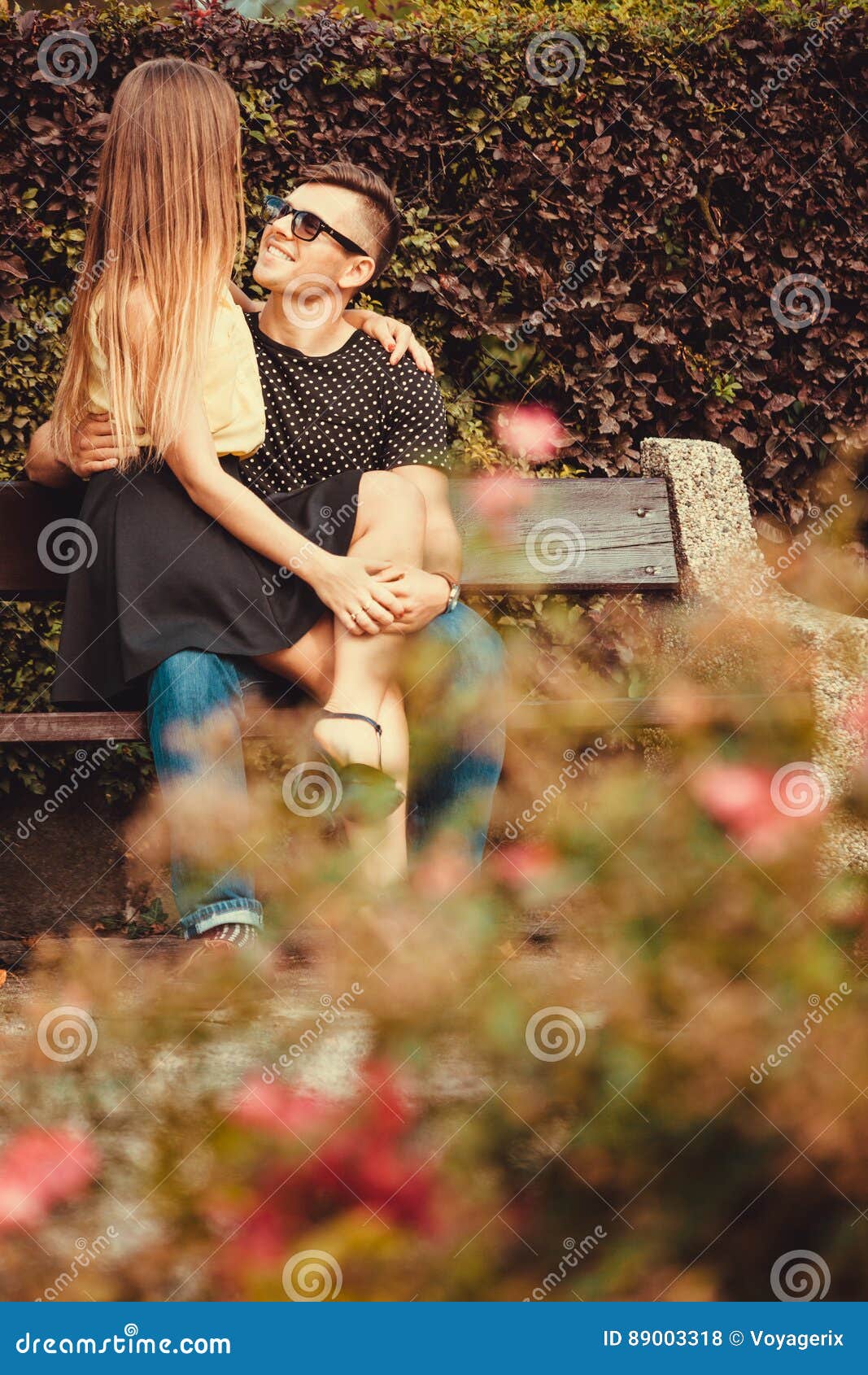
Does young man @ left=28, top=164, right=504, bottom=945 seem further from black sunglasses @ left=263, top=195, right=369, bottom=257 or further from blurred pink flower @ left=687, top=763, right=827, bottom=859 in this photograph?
blurred pink flower @ left=687, top=763, right=827, bottom=859

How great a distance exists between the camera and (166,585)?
7.71 feet

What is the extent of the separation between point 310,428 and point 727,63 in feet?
7.19

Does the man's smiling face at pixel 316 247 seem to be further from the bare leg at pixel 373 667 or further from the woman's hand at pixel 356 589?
the woman's hand at pixel 356 589

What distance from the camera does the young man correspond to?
2355mm

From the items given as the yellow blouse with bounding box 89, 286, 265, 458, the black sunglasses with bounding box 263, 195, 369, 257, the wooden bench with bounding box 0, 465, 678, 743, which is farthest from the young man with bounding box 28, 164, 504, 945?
the wooden bench with bounding box 0, 465, 678, 743

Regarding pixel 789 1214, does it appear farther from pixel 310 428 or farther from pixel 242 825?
pixel 310 428

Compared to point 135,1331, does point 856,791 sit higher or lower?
higher

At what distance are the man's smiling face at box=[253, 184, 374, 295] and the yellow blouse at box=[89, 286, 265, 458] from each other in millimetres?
A: 139

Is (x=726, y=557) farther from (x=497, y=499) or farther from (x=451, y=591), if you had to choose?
(x=451, y=591)

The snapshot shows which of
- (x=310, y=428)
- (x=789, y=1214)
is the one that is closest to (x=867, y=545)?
(x=310, y=428)

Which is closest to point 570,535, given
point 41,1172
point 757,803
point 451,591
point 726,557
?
point 726,557

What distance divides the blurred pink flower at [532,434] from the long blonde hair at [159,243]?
5.11 feet

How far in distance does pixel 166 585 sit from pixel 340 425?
56 cm

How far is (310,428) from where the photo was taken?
8.65 ft
